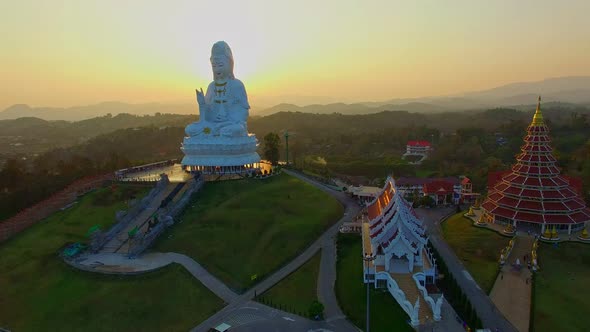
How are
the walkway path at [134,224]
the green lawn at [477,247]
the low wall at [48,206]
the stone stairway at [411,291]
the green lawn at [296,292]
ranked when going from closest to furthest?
the stone stairway at [411,291] < the green lawn at [296,292] < the green lawn at [477,247] < the walkway path at [134,224] < the low wall at [48,206]

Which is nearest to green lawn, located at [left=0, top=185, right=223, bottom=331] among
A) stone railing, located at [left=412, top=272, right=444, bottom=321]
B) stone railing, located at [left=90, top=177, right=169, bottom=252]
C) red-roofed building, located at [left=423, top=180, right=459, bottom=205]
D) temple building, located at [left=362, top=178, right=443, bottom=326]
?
stone railing, located at [left=90, top=177, right=169, bottom=252]

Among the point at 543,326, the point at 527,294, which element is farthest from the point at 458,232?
the point at 543,326

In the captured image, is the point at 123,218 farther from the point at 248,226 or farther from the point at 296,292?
the point at 296,292

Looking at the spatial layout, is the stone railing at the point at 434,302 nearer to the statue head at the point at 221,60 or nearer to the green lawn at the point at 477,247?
the green lawn at the point at 477,247

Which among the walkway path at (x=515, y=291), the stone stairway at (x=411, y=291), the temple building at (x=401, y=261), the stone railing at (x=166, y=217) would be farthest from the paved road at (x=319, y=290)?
the stone railing at (x=166, y=217)

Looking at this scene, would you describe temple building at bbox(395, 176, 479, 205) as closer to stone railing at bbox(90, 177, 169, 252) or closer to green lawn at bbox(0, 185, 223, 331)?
stone railing at bbox(90, 177, 169, 252)
